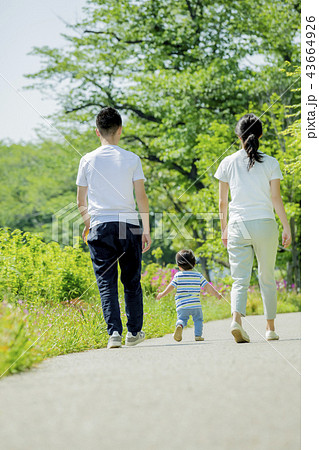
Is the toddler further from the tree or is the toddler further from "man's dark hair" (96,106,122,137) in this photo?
the tree

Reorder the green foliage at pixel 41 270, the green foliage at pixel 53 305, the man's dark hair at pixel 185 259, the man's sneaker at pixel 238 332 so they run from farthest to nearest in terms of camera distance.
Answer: the green foliage at pixel 41 270 < the man's dark hair at pixel 185 259 < the man's sneaker at pixel 238 332 < the green foliage at pixel 53 305

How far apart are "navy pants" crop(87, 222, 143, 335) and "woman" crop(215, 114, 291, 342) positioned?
59 centimetres

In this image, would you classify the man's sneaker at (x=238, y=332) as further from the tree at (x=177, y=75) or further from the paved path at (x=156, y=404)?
the tree at (x=177, y=75)

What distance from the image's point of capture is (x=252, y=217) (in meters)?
3.29

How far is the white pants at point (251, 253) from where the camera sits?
3.28m

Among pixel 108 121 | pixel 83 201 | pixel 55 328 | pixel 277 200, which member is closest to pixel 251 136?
pixel 277 200

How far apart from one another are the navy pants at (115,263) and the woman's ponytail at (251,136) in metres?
0.85

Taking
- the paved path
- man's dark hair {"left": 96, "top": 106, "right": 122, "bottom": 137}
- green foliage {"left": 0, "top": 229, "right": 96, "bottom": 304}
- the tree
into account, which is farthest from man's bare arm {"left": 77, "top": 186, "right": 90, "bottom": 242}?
the tree

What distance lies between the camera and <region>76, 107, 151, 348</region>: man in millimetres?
3213

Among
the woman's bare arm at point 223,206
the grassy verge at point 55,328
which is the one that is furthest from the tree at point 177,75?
the woman's bare arm at point 223,206

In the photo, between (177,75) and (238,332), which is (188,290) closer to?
(238,332)

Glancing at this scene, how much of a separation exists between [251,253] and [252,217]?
0.23 metres

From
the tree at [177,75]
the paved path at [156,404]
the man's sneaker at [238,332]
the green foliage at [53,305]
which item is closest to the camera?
the paved path at [156,404]
